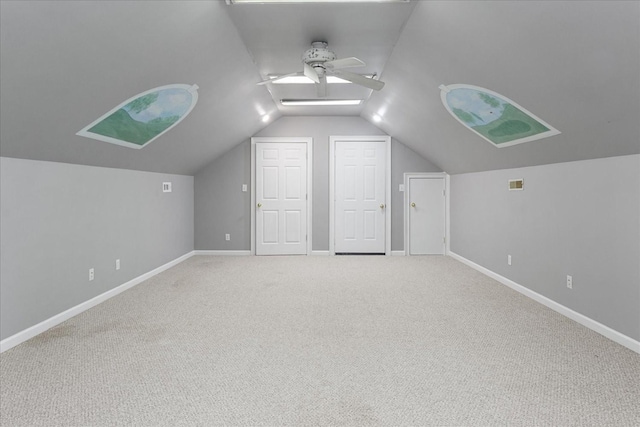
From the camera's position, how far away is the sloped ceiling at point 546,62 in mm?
1831

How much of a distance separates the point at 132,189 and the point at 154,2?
272 centimetres

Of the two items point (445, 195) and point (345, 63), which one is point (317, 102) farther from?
point (445, 195)

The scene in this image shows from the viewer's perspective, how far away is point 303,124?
632cm

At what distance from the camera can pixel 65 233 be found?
318 centimetres

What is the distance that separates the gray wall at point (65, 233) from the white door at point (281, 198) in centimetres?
190

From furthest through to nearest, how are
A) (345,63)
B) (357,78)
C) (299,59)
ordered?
1. (299,59)
2. (357,78)
3. (345,63)

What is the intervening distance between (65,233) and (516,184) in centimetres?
469

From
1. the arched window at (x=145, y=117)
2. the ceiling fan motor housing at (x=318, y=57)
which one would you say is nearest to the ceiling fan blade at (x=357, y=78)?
the ceiling fan motor housing at (x=318, y=57)

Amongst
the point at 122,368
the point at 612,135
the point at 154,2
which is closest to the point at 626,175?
the point at 612,135

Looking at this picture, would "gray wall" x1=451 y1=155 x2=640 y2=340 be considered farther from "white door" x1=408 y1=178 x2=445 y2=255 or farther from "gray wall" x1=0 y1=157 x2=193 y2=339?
"gray wall" x1=0 y1=157 x2=193 y2=339

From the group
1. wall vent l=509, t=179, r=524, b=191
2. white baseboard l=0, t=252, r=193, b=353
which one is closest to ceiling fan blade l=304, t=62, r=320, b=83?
wall vent l=509, t=179, r=524, b=191

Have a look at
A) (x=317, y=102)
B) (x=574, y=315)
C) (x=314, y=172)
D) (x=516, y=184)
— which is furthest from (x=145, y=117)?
(x=574, y=315)

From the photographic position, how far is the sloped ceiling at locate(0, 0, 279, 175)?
1.85 metres

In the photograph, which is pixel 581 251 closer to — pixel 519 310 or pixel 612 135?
pixel 519 310
